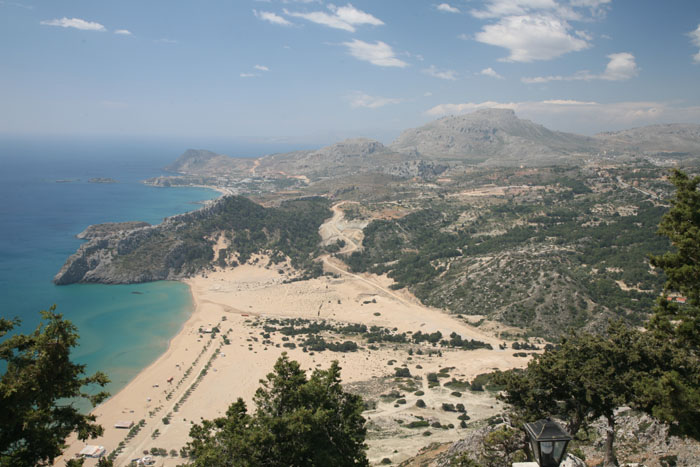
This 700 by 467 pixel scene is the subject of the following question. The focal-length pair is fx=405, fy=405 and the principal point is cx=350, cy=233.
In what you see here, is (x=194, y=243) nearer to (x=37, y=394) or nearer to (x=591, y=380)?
(x=37, y=394)

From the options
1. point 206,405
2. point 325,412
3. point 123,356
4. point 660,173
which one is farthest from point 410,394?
point 660,173

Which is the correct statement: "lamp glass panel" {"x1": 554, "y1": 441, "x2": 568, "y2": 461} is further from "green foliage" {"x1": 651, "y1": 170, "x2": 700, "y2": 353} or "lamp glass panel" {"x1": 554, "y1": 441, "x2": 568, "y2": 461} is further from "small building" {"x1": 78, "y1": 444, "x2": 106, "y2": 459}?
"small building" {"x1": 78, "y1": 444, "x2": 106, "y2": 459}

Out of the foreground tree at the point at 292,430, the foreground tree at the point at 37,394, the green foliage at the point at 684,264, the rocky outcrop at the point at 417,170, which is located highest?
the rocky outcrop at the point at 417,170

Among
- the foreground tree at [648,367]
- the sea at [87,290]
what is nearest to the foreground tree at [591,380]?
the foreground tree at [648,367]

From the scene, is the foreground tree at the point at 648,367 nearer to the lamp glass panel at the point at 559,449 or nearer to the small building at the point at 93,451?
the lamp glass panel at the point at 559,449

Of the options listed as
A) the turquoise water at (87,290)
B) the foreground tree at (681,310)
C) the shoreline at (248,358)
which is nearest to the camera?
the foreground tree at (681,310)

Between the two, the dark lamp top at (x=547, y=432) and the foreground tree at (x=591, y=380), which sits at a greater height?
the dark lamp top at (x=547, y=432)

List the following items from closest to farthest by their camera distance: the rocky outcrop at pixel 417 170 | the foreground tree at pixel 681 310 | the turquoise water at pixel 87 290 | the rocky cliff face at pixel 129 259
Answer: the foreground tree at pixel 681 310, the turquoise water at pixel 87 290, the rocky cliff face at pixel 129 259, the rocky outcrop at pixel 417 170
